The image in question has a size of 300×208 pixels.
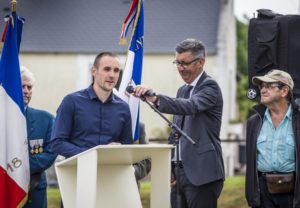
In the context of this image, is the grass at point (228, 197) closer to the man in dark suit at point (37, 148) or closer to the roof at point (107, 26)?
the man in dark suit at point (37, 148)

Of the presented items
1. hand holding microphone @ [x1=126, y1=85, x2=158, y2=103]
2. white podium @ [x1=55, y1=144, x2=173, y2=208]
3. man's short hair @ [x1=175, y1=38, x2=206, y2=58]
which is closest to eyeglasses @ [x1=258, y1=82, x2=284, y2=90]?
man's short hair @ [x1=175, y1=38, x2=206, y2=58]

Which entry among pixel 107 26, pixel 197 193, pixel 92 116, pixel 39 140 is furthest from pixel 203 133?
pixel 107 26

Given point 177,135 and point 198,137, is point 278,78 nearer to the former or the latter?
point 198,137

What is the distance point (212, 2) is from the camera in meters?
31.4

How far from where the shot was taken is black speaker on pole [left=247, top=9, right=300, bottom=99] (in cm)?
710

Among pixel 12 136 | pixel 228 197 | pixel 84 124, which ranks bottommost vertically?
pixel 228 197

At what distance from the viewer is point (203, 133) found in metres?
6.86

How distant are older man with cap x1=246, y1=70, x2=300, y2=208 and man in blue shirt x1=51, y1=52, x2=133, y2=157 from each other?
118 cm

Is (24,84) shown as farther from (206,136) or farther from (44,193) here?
(206,136)

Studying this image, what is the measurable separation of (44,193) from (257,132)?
6.68ft

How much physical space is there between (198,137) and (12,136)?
5.42ft

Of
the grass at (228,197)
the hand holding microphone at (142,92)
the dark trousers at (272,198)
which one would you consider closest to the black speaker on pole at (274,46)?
the dark trousers at (272,198)

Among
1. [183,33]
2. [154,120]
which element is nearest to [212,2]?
[183,33]

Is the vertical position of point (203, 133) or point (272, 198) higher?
point (203, 133)
